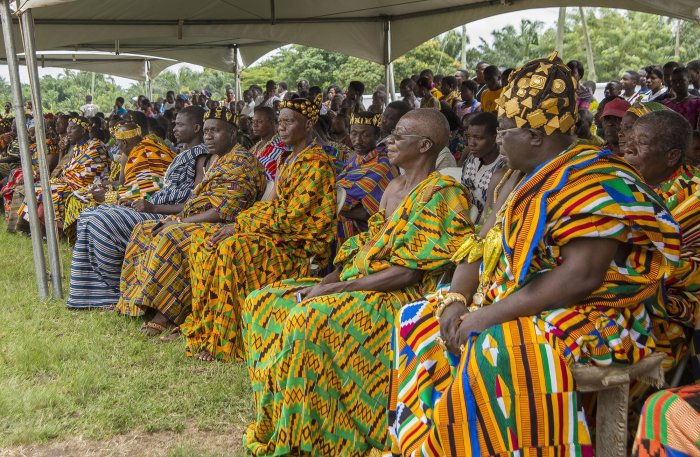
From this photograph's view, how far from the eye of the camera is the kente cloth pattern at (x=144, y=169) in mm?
6598

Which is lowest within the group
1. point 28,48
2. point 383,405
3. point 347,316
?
point 383,405

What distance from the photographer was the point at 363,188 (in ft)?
16.6

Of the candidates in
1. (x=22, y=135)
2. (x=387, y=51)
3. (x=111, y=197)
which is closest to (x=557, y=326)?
(x=22, y=135)

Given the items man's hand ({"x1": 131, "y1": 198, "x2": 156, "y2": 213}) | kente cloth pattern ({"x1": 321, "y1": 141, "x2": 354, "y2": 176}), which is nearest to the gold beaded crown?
kente cloth pattern ({"x1": 321, "y1": 141, "x2": 354, "y2": 176})

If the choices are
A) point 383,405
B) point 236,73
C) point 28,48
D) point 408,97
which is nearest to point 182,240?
point 28,48

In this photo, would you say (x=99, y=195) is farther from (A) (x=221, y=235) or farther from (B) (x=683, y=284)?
(B) (x=683, y=284)

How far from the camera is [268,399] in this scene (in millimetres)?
3467

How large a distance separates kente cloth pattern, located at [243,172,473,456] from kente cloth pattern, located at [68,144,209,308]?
2.88 m

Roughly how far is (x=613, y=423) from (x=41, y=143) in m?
4.95

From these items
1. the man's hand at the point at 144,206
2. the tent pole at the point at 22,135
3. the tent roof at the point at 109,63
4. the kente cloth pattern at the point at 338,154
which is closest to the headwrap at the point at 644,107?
the kente cloth pattern at the point at 338,154

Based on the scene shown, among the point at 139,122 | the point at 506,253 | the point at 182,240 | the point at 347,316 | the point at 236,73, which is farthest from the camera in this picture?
the point at 236,73

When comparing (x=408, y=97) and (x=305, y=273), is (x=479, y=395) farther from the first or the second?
(x=408, y=97)

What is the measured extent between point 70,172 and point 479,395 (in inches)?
271

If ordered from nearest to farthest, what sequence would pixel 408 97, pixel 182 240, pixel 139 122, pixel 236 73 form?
pixel 182 240
pixel 139 122
pixel 408 97
pixel 236 73
